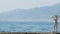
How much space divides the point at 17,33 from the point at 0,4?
422cm

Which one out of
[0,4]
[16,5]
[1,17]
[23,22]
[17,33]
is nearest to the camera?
[17,33]

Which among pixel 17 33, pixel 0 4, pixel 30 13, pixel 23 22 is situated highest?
pixel 0 4

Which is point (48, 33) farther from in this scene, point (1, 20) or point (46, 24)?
point (1, 20)

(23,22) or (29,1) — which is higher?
(29,1)

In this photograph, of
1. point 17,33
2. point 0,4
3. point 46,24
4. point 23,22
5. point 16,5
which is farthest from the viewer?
point 16,5

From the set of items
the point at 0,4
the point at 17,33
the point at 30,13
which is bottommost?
the point at 17,33

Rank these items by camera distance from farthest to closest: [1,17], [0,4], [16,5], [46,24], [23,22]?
[16,5]
[0,4]
[1,17]
[23,22]
[46,24]

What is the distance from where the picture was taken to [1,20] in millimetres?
5332

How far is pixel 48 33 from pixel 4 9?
4.37 m

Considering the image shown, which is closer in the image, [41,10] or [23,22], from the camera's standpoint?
[23,22]

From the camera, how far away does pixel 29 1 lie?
6164 millimetres

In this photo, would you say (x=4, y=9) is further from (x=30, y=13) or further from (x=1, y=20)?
(x=30, y=13)

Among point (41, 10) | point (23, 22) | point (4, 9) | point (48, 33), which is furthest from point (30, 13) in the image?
point (48, 33)

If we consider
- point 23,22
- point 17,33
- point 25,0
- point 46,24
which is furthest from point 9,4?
point 17,33
